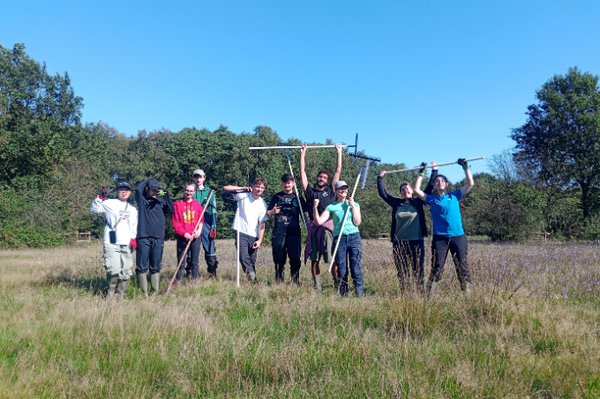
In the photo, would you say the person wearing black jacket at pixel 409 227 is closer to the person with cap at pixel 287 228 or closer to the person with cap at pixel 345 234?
the person with cap at pixel 345 234

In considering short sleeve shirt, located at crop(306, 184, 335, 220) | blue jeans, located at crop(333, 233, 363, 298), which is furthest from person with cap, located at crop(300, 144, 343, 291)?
blue jeans, located at crop(333, 233, 363, 298)

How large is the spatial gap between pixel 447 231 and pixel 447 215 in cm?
22

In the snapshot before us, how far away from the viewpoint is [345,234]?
223 inches

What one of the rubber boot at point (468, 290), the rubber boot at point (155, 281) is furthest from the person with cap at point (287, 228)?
the rubber boot at point (468, 290)

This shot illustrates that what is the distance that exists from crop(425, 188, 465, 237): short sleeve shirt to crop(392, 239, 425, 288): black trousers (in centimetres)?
35

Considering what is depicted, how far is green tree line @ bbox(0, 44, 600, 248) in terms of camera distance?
2080 centimetres

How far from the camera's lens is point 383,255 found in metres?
9.84

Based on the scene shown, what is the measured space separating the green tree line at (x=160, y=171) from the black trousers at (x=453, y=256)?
1591 cm

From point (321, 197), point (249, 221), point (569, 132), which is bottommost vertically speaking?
point (249, 221)

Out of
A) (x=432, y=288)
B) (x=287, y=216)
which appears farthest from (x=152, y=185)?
(x=432, y=288)

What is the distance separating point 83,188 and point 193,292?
26787mm

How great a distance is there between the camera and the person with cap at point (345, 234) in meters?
5.54

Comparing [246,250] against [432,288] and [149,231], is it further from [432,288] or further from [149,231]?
[432,288]

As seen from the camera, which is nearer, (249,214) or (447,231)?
(447,231)
